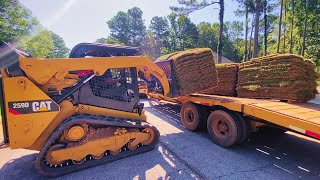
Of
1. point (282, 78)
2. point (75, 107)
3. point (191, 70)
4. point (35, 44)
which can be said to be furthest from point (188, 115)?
point (35, 44)

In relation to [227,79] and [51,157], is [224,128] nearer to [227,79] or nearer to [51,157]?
[227,79]

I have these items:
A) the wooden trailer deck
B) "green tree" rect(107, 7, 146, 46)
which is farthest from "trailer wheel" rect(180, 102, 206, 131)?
"green tree" rect(107, 7, 146, 46)

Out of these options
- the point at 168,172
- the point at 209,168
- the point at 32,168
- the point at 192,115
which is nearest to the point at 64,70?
the point at 32,168

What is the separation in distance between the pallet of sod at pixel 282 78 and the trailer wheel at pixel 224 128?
1.32m

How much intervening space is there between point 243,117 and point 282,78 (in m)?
1.40

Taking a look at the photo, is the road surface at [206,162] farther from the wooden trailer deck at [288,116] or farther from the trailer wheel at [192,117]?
the wooden trailer deck at [288,116]

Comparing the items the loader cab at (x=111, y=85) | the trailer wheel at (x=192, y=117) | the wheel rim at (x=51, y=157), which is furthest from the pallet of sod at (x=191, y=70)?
the wheel rim at (x=51, y=157)

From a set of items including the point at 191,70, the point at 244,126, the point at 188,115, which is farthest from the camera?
the point at 188,115

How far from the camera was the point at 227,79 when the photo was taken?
6414mm

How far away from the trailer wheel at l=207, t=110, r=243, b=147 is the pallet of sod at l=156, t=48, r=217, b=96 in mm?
1013

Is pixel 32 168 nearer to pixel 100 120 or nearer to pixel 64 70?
pixel 100 120

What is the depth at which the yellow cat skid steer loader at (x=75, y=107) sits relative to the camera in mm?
3463

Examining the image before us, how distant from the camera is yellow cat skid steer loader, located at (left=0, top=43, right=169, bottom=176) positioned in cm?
346

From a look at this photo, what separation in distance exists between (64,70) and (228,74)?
465 cm
